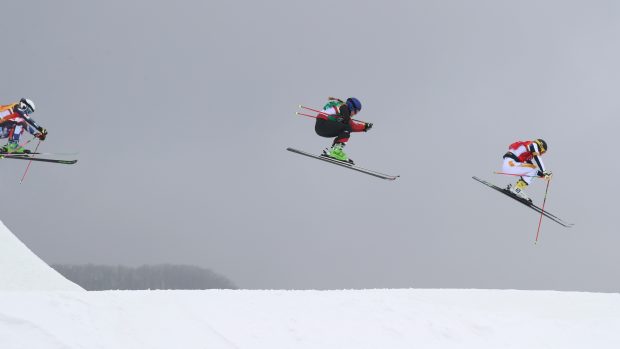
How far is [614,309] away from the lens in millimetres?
12922

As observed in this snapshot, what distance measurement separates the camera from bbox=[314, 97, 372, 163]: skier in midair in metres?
18.2

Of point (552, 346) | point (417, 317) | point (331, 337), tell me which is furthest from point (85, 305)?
point (552, 346)

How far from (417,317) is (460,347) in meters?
1.00

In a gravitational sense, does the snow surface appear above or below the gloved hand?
below

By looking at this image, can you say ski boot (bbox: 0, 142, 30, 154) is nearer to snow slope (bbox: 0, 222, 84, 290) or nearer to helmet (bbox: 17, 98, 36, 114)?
helmet (bbox: 17, 98, 36, 114)

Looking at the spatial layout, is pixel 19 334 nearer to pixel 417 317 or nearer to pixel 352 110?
pixel 417 317

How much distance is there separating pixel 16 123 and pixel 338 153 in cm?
1179

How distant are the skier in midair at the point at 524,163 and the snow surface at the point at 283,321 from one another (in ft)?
23.7

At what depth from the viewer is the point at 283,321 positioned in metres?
8.70

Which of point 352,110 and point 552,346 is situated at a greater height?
point 352,110

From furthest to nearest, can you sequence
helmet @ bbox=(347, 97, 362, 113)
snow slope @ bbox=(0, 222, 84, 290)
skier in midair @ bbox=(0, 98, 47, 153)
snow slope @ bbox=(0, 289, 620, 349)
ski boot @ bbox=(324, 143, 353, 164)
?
snow slope @ bbox=(0, 222, 84, 290) < skier in midair @ bbox=(0, 98, 47, 153) < ski boot @ bbox=(324, 143, 353, 164) < helmet @ bbox=(347, 97, 362, 113) < snow slope @ bbox=(0, 289, 620, 349)

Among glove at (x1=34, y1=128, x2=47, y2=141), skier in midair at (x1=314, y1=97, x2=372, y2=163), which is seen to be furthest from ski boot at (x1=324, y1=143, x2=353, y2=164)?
glove at (x1=34, y1=128, x2=47, y2=141)

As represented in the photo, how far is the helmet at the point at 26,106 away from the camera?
2159cm

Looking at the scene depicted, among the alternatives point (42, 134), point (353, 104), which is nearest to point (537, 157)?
point (353, 104)
